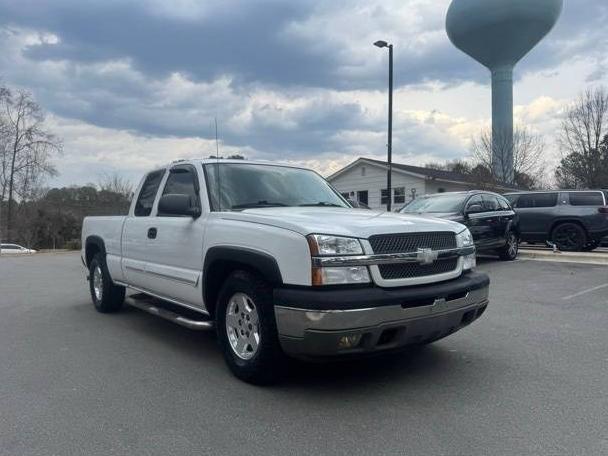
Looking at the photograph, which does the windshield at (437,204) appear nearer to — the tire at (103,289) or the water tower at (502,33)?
the tire at (103,289)

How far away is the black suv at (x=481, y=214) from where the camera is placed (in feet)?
39.4

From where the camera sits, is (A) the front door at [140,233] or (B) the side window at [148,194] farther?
(B) the side window at [148,194]

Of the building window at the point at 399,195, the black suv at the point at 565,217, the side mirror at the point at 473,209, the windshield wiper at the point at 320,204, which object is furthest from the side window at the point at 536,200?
the building window at the point at 399,195

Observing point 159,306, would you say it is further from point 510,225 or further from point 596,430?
point 510,225

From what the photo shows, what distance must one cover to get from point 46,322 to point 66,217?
174 feet

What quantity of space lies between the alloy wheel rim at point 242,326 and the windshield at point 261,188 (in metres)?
0.97

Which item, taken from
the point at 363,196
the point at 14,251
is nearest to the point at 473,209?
the point at 363,196

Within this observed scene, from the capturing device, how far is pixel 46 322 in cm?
714

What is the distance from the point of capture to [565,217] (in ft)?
46.8

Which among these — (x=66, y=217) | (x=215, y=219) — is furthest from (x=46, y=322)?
(x=66, y=217)

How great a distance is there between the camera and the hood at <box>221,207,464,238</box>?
3965 millimetres

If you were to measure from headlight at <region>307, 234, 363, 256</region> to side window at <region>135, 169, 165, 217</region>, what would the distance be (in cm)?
303

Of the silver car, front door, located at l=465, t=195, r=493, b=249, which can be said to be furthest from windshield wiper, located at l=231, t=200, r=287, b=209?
the silver car

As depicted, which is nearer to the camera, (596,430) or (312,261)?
(596,430)
